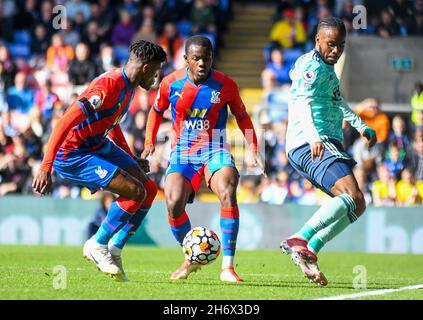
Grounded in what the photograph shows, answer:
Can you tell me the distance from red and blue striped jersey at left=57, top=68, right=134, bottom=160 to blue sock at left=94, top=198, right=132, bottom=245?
601 millimetres

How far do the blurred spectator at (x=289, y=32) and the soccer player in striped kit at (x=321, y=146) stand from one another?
37.0 feet

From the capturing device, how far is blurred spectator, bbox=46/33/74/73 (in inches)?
813

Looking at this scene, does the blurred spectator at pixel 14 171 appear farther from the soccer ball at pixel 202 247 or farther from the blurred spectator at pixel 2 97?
the soccer ball at pixel 202 247

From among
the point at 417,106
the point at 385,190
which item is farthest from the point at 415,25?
the point at 385,190

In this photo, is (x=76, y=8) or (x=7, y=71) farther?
(x=76, y=8)

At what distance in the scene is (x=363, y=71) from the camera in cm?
1909

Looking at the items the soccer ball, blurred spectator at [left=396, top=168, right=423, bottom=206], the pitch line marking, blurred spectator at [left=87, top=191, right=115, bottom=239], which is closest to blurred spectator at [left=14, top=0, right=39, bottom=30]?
blurred spectator at [left=87, top=191, right=115, bottom=239]

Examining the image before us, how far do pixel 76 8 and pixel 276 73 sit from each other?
193 inches

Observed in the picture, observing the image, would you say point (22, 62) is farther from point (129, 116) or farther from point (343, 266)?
point (343, 266)

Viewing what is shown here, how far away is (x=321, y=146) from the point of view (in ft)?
29.6

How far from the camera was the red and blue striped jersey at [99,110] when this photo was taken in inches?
363

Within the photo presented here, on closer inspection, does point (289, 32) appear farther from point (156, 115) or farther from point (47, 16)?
point (156, 115)

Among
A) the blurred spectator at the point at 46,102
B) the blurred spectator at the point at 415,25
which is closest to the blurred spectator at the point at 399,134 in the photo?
the blurred spectator at the point at 415,25
